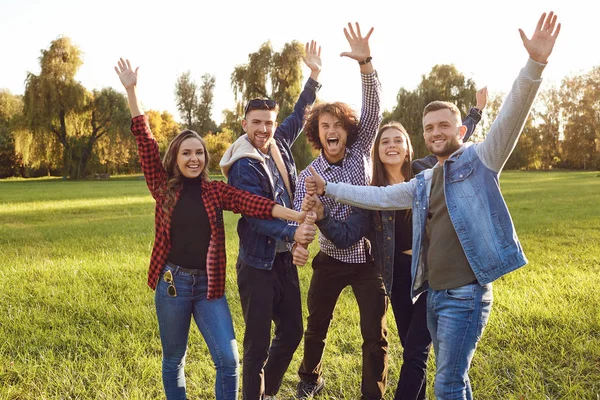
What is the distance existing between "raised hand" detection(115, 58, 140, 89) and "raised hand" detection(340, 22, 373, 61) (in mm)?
1426

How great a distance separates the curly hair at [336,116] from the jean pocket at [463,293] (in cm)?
141

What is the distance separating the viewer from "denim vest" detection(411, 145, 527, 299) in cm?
235

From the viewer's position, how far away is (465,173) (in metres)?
2.46

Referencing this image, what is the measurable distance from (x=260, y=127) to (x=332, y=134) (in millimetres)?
510

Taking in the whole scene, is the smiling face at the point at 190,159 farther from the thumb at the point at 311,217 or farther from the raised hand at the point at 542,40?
the raised hand at the point at 542,40

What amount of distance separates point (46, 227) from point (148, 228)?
2631mm

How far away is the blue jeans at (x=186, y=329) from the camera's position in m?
2.79

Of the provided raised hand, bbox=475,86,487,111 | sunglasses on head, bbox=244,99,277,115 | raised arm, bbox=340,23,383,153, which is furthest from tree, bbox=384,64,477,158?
sunglasses on head, bbox=244,99,277,115

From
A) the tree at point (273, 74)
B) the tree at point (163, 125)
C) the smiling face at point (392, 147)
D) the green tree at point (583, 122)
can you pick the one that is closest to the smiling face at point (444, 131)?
the smiling face at point (392, 147)

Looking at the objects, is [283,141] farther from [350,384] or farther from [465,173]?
[350,384]

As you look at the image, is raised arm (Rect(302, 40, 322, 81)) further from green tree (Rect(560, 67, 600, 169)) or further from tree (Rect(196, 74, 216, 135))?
green tree (Rect(560, 67, 600, 169))

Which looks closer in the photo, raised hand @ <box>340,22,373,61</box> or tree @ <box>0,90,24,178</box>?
raised hand @ <box>340,22,373,61</box>

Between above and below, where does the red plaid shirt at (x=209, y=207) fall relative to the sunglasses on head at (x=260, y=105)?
below

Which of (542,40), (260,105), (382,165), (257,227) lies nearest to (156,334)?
(257,227)
